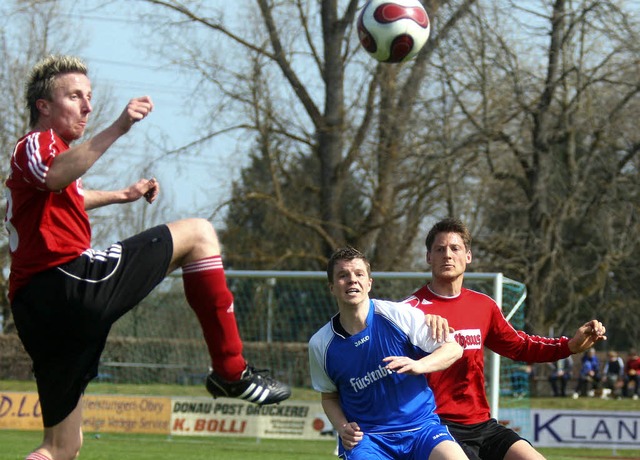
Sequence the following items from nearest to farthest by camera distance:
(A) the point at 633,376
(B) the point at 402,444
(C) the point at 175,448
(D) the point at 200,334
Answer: (B) the point at 402,444, (C) the point at 175,448, (D) the point at 200,334, (A) the point at 633,376

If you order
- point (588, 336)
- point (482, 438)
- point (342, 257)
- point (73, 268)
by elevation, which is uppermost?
point (342, 257)

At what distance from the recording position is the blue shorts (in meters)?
5.32

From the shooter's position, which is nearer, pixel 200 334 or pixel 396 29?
pixel 396 29

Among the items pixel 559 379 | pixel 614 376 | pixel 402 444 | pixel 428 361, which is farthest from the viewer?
pixel 614 376

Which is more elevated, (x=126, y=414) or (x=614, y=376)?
(x=614, y=376)

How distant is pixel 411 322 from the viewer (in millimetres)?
5555

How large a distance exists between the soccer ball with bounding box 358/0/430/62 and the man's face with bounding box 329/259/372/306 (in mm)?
5496

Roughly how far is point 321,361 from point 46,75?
2.18 meters

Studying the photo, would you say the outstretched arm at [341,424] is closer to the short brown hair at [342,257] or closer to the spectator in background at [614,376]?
the short brown hair at [342,257]

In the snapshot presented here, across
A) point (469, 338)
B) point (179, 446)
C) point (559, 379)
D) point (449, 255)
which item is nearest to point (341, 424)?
point (469, 338)

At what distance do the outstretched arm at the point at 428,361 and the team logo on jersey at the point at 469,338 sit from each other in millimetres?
804

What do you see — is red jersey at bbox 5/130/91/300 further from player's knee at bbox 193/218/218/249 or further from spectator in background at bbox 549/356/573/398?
spectator in background at bbox 549/356/573/398

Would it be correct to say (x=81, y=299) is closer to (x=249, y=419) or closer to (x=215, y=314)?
(x=215, y=314)

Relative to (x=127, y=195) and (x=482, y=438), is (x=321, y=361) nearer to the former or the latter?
(x=482, y=438)
